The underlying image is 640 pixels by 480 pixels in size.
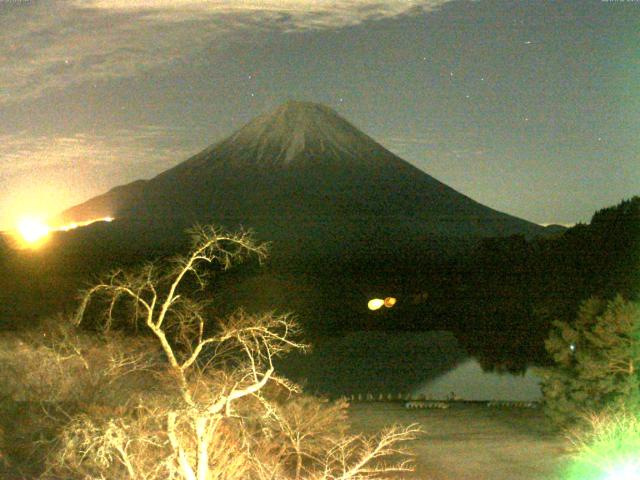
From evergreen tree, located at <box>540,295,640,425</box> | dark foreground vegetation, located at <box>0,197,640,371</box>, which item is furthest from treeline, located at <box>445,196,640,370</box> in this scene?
evergreen tree, located at <box>540,295,640,425</box>

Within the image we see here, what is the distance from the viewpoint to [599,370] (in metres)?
15.2

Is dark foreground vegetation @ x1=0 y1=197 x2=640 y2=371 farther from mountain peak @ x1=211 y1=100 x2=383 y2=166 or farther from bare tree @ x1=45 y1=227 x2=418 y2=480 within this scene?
mountain peak @ x1=211 y1=100 x2=383 y2=166

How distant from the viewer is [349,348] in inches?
1491

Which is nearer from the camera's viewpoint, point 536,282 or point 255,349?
point 255,349

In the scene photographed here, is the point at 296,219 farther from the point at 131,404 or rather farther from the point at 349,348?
the point at 131,404

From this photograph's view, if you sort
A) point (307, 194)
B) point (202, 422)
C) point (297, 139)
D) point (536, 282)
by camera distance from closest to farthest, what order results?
point (202, 422)
point (536, 282)
point (307, 194)
point (297, 139)

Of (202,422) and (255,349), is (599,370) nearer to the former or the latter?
(255,349)

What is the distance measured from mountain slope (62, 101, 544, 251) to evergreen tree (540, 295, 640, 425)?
9463 cm

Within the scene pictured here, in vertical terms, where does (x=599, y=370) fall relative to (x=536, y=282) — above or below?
above

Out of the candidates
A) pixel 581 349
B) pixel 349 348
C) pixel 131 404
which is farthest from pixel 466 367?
pixel 131 404

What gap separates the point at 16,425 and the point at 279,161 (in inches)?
5121

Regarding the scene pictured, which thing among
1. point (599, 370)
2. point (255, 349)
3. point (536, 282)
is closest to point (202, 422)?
point (255, 349)

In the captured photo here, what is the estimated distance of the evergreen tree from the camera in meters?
14.8

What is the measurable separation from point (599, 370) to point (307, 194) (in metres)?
118
